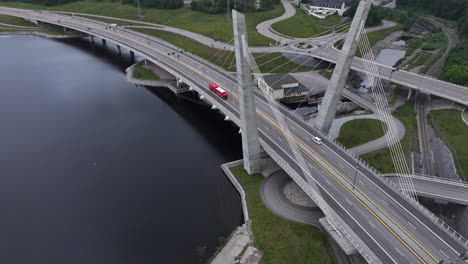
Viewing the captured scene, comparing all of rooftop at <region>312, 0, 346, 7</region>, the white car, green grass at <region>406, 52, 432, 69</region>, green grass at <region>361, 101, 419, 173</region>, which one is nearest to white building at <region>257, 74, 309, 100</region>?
green grass at <region>361, 101, 419, 173</region>

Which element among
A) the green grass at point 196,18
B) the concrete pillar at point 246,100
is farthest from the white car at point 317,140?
the green grass at point 196,18

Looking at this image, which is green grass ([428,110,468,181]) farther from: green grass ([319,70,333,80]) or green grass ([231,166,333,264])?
green grass ([319,70,333,80])

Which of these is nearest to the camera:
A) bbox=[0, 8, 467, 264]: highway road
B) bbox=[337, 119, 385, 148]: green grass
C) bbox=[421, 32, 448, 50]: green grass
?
bbox=[0, 8, 467, 264]: highway road

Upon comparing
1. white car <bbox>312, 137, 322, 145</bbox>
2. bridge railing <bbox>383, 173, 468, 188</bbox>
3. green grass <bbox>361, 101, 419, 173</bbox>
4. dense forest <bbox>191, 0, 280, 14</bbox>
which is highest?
dense forest <bbox>191, 0, 280, 14</bbox>

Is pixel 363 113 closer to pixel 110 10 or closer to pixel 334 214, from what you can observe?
pixel 334 214

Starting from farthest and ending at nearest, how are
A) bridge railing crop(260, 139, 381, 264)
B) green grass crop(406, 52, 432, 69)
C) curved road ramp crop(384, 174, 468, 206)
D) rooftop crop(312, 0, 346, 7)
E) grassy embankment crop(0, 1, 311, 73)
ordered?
rooftop crop(312, 0, 346, 7) < grassy embankment crop(0, 1, 311, 73) < green grass crop(406, 52, 432, 69) < curved road ramp crop(384, 174, 468, 206) < bridge railing crop(260, 139, 381, 264)

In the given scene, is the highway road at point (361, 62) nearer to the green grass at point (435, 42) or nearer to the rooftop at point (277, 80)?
the rooftop at point (277, 80)

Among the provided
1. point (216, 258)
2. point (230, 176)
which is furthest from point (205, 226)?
point (230, 176)

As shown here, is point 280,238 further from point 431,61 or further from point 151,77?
point 431,61

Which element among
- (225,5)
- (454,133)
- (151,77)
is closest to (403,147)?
(454,133)
